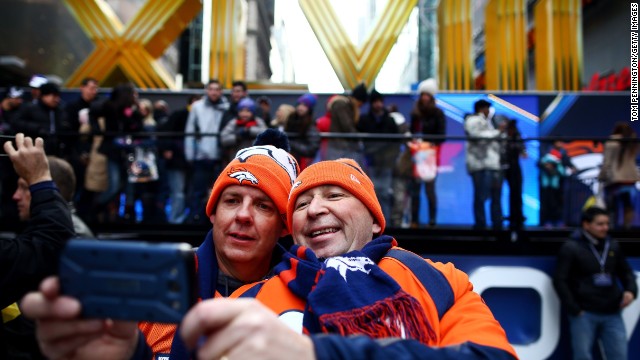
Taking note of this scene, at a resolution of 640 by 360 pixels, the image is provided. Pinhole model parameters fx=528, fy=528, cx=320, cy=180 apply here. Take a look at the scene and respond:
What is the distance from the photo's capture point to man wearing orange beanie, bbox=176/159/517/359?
37.9 inches

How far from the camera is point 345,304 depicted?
150 cm

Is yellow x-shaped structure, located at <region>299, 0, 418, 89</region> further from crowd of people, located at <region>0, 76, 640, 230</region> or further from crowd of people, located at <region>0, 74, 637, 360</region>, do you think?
crowd of people, located at <region>0, 74, 637, 360</region>

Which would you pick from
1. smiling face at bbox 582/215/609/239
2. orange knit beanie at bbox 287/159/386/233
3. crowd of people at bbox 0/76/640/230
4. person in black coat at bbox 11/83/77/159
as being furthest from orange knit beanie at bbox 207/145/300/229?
person in black coat at bbox 11/83/77/159

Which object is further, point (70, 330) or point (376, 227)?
point (376, 227)

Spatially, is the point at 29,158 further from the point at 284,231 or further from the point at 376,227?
the point at 376,227

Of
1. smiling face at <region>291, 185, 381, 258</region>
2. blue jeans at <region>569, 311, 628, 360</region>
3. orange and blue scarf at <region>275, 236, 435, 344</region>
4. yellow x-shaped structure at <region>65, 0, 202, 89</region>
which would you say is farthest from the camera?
yellow x-shaped structure at <region>65, 0, 202, 89</region>

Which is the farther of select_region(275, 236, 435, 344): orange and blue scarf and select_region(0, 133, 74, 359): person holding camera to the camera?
select_region(0, 133, 74, 359): person holding camera

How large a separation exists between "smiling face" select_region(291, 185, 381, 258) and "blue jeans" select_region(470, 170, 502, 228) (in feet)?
16.6

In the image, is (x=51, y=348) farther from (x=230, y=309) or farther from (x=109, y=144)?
(x=109, y=144)

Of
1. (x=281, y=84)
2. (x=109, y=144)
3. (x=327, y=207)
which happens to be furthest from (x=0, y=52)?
(x=327, y=207)

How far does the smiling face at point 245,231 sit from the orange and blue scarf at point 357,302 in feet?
2.23

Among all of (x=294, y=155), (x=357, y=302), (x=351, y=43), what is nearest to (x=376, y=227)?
(x=357, y=302)

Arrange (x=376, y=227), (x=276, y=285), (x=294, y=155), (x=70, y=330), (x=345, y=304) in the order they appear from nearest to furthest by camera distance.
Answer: (x=70, y=330)
(x=345, y=304)
(x=276, y=285)
(x=376, y=227)
(x=294, y=155)

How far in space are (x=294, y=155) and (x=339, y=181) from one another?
15.3 ft
